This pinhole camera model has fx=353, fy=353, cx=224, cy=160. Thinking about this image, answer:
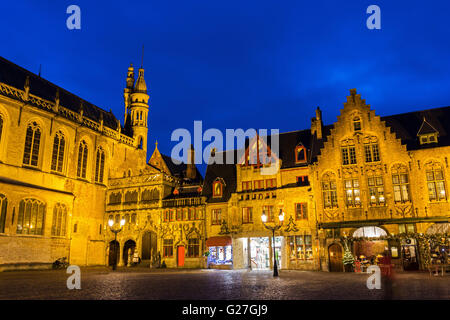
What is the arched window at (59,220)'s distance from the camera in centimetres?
3872

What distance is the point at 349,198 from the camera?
31.0 m

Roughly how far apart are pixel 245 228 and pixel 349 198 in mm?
10368

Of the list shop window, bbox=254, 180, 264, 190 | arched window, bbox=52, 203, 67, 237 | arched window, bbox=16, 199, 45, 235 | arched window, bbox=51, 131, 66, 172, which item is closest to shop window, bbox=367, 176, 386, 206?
shop window, bbox=254, 180, 264, 190

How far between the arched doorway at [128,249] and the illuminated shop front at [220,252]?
39.3 ft

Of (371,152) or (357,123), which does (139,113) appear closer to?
(357,123)

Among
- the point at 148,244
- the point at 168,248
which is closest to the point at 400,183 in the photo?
the point at 168,248

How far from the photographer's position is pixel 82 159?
45062mm

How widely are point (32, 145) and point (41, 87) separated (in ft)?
31.9

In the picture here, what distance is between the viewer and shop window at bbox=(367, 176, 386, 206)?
97.9 feet

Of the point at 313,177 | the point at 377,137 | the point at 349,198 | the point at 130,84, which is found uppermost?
the point at 130,84

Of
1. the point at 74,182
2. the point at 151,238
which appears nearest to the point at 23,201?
the point at 74,182

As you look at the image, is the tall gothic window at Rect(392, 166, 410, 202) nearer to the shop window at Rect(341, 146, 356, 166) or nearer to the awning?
the shop window at Rect(341, 146, 356, 166)

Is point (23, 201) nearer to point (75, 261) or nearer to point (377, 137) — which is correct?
point (75, 261)

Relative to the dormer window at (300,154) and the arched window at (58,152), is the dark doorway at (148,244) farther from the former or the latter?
the dormer window at (300,154)
